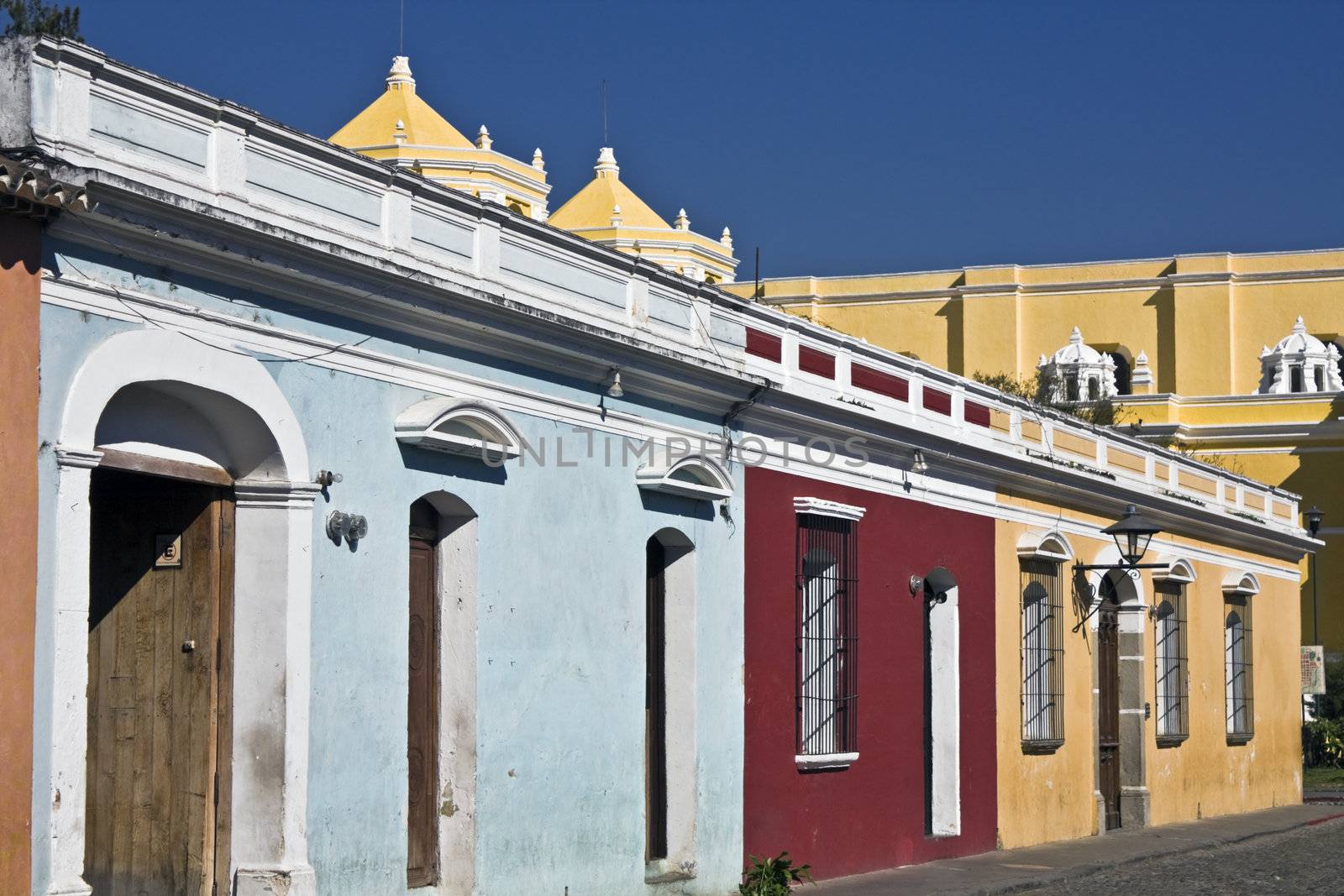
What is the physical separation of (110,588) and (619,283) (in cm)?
427

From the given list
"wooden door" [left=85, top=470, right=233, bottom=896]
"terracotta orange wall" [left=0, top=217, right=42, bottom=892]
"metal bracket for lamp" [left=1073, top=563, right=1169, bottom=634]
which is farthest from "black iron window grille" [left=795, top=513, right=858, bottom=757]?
"terracotta orange wall" [left=0, top=217, right=42, bottom=892]

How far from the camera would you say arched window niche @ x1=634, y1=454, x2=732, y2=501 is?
A: 12.5 meters

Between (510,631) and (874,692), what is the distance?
16.9 feet

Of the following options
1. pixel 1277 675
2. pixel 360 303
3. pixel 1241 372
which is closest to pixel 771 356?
pixel 360 303

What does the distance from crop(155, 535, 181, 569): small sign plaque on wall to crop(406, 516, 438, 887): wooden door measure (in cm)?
160

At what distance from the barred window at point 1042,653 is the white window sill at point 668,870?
6395 millimetres

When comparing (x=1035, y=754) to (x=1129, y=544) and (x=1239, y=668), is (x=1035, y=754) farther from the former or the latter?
(x=1239, y=668)

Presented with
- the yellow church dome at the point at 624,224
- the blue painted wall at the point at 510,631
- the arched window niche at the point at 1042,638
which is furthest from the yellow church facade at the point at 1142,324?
the blue painted wall at the point at 510,631

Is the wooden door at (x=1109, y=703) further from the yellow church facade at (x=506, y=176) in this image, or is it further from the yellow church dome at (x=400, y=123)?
the yellow church dome at (x=400, y=123)

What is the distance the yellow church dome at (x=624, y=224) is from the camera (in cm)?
3534

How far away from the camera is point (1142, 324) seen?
5334 centimetres

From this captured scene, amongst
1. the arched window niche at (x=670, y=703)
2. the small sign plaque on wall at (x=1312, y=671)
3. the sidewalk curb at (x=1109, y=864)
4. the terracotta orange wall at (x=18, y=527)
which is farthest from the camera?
the small sign plaque on wall at (x=1312, y=671)

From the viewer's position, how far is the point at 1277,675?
2652 centimetres

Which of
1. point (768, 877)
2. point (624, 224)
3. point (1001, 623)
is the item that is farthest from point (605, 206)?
point (768, 877)
